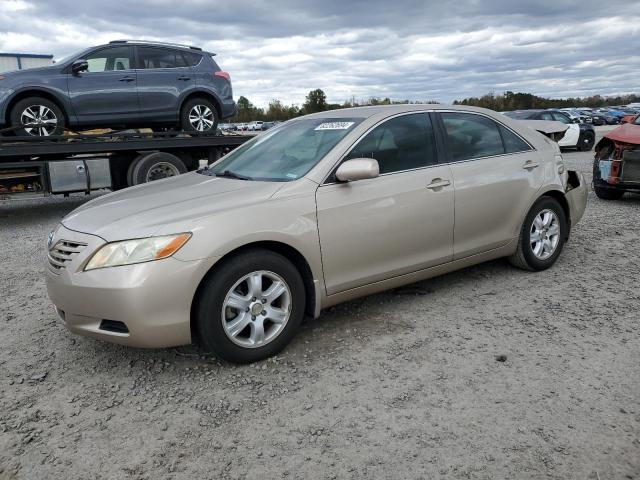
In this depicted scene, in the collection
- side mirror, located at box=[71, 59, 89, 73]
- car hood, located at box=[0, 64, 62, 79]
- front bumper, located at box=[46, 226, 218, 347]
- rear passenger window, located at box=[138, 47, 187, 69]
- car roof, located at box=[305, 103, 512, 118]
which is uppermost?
rear passenger window, located at box=[138, 47, 187, 69]

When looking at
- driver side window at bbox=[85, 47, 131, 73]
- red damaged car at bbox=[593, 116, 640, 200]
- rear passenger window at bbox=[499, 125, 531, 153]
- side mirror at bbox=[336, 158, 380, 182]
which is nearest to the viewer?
side mirror at bbox=[336, 158, 380, 182]

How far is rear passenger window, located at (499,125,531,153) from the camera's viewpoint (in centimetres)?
475

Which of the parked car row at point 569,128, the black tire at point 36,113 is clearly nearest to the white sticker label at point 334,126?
the black tire at point 36,113

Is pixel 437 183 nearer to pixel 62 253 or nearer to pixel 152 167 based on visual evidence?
pixel 62 253

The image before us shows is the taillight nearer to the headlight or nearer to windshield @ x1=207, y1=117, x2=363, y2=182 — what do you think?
windshield @ x1=207, y1=117, x2=363, y2=182

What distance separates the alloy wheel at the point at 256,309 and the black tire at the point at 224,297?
2 cm

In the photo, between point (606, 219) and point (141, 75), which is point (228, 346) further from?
point (141, 75)

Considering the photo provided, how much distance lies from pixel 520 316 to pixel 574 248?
7.26 ft

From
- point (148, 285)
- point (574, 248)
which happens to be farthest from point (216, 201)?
point (574, 248)

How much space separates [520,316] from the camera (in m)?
3.98

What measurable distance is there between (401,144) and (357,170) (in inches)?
27.6

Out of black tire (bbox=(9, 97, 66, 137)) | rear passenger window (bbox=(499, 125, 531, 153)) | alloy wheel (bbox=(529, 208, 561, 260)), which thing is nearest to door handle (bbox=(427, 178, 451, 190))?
rear passenger window (bbox=(499, 125, 531, 153))

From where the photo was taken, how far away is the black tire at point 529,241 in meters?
4.77

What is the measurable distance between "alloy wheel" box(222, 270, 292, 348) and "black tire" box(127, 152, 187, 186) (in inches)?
238
